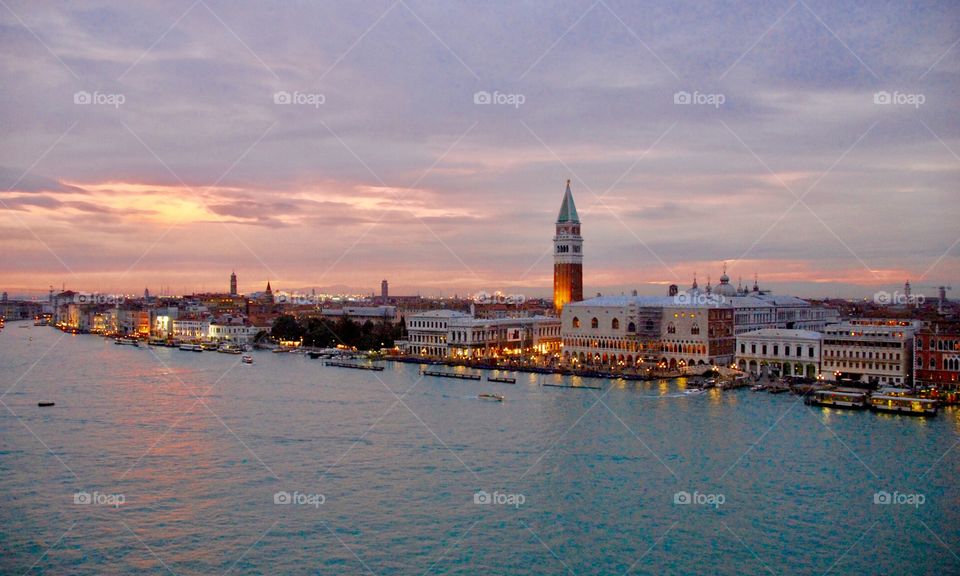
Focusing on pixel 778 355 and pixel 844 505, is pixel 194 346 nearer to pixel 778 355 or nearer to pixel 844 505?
pixel 778 355

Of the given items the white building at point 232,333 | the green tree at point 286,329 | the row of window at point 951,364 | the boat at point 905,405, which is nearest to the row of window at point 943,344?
the row of window at point 951,364

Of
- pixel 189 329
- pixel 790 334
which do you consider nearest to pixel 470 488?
pixel 790 334

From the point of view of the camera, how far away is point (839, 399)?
43.7ft

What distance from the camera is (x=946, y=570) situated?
243 inches

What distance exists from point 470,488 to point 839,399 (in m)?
7.97

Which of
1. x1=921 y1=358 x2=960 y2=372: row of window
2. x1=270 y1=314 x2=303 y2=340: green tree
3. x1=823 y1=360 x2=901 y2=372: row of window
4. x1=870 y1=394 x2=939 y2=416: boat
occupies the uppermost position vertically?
x1=270 y1=314 x2=303 y2=340: green tree

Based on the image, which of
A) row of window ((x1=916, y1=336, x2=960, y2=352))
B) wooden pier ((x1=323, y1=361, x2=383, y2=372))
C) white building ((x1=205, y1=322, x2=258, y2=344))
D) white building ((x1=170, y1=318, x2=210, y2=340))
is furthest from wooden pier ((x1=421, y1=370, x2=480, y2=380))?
white building ((x1=170, y1=318, x2=210, y2=340))

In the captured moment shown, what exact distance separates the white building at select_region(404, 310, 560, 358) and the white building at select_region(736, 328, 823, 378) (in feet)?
22.0

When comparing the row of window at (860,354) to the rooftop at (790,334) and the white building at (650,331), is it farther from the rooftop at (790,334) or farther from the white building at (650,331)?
the white building at (650,331)

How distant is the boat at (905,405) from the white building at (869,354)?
241 cm

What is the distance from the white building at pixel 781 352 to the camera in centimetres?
1680

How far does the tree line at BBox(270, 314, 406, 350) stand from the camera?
992 inches

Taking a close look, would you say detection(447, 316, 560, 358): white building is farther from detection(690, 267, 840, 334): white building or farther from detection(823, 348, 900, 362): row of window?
detection(823, 348, 900, 362): row of window

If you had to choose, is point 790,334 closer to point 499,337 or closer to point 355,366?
point 499,337
